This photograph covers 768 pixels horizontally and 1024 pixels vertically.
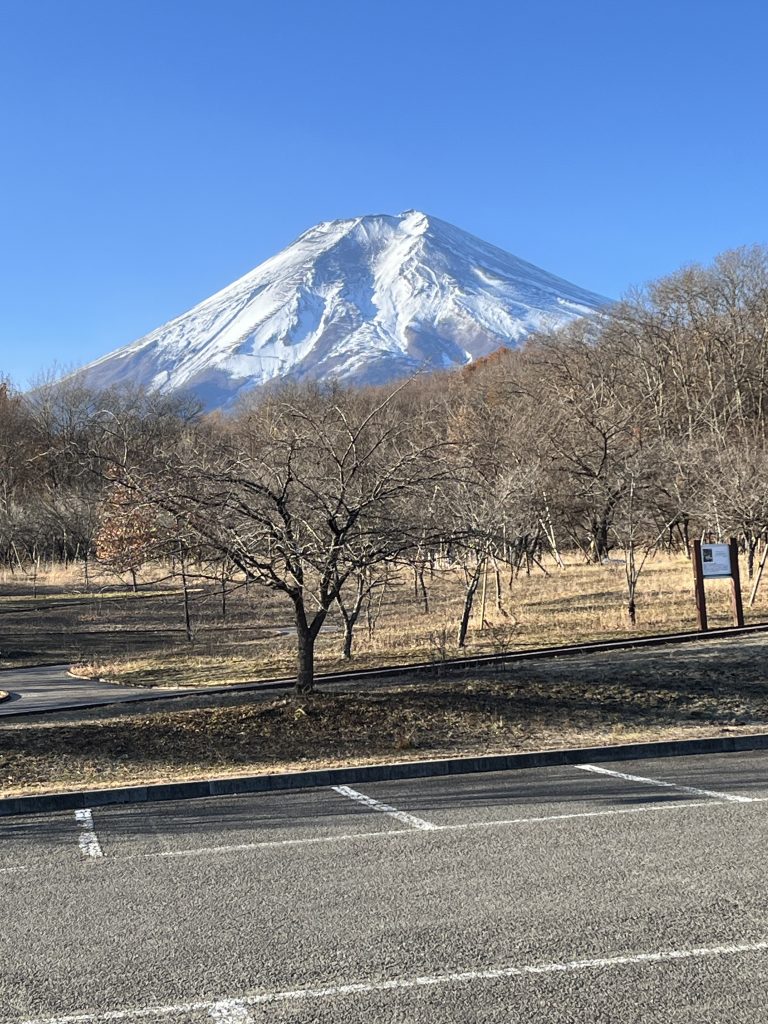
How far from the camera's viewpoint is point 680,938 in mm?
4422

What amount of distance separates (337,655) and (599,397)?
29.4 meters

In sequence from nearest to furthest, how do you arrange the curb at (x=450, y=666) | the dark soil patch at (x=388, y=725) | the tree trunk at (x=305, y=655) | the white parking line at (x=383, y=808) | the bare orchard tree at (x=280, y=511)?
the white parking line at (x=383, y=808) < the dark soil patch at (x=388, y=725) < the bare orchard tree at (x=280, y=511) < the tree trunk at (x=305, y=655) < the curb at (x=450, y=666)

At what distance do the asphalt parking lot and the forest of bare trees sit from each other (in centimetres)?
405

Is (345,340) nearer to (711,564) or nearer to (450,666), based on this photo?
(711,564)

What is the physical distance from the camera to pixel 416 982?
13.3ft

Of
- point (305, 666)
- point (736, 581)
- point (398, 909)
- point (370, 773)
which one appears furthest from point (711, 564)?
point (398, 909)

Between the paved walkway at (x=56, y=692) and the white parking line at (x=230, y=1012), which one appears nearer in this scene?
the white parking line at (x=230, y=1012)

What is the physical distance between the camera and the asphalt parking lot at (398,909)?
3.90 metres

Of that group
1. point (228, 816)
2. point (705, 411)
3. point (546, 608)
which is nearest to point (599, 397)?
point (705, 411)

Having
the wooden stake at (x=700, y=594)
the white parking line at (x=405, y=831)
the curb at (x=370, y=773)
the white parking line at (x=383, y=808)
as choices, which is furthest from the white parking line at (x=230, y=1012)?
the wooden stake at (x=700, y=594)

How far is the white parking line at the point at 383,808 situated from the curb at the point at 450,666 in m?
5.91

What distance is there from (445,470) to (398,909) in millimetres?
9037

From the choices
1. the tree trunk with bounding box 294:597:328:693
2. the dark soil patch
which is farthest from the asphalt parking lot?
the tree trunk with bounding box 294:597:328:693

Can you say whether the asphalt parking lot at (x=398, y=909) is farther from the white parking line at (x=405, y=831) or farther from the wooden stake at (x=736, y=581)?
the wooden stake at (x=736, y=581)
